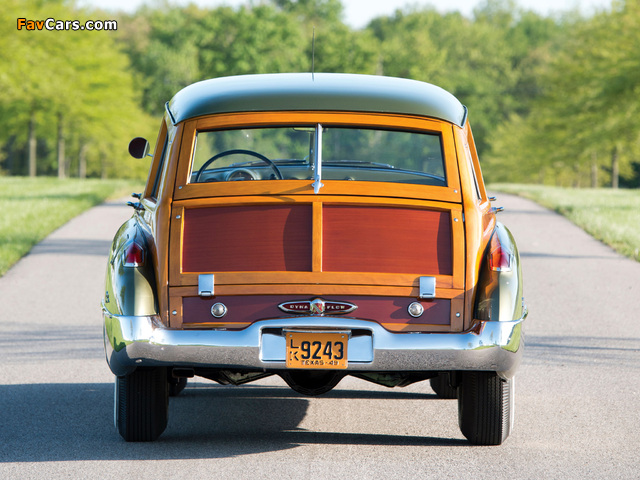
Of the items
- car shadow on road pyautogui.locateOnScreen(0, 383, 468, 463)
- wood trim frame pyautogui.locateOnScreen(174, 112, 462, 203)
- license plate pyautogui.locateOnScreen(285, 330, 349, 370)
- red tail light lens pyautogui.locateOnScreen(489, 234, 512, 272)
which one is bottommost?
car shadow on road pyautogui.locateOnScreen(0, 383, 468, 463)

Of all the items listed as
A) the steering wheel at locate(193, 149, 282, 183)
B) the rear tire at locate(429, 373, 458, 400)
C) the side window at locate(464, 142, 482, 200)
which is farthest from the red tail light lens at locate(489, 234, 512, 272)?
the rear tire at locate(429, 373, 458, 400)

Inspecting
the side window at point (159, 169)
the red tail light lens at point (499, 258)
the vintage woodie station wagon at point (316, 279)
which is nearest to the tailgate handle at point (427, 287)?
the vintage woodie station wagon at point (316, 279)

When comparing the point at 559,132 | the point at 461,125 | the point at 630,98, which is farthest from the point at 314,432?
the point at 559,132

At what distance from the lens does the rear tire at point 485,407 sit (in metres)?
4.62

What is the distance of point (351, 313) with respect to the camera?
173 inches

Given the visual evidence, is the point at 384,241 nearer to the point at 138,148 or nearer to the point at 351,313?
the point at 351,313

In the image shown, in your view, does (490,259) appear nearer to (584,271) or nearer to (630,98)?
(584,271)

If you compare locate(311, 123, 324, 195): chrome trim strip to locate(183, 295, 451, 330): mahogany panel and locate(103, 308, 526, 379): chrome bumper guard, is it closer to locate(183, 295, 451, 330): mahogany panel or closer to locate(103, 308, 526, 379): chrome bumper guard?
locate(183, 295, 451, 330): mahogany panel

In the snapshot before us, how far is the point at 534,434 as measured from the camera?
197 inches

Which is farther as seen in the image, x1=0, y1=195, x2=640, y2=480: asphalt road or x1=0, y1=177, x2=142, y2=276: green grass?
x1=0, y1=177, x2=142, y2=276: green grass

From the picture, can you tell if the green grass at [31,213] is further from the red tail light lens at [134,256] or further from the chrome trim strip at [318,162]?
the chrome trim strip at [318,162]

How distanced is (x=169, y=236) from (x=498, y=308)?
161 cm

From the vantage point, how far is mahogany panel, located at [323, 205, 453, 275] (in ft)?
14.6

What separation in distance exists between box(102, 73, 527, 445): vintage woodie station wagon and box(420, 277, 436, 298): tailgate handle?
13 mm
